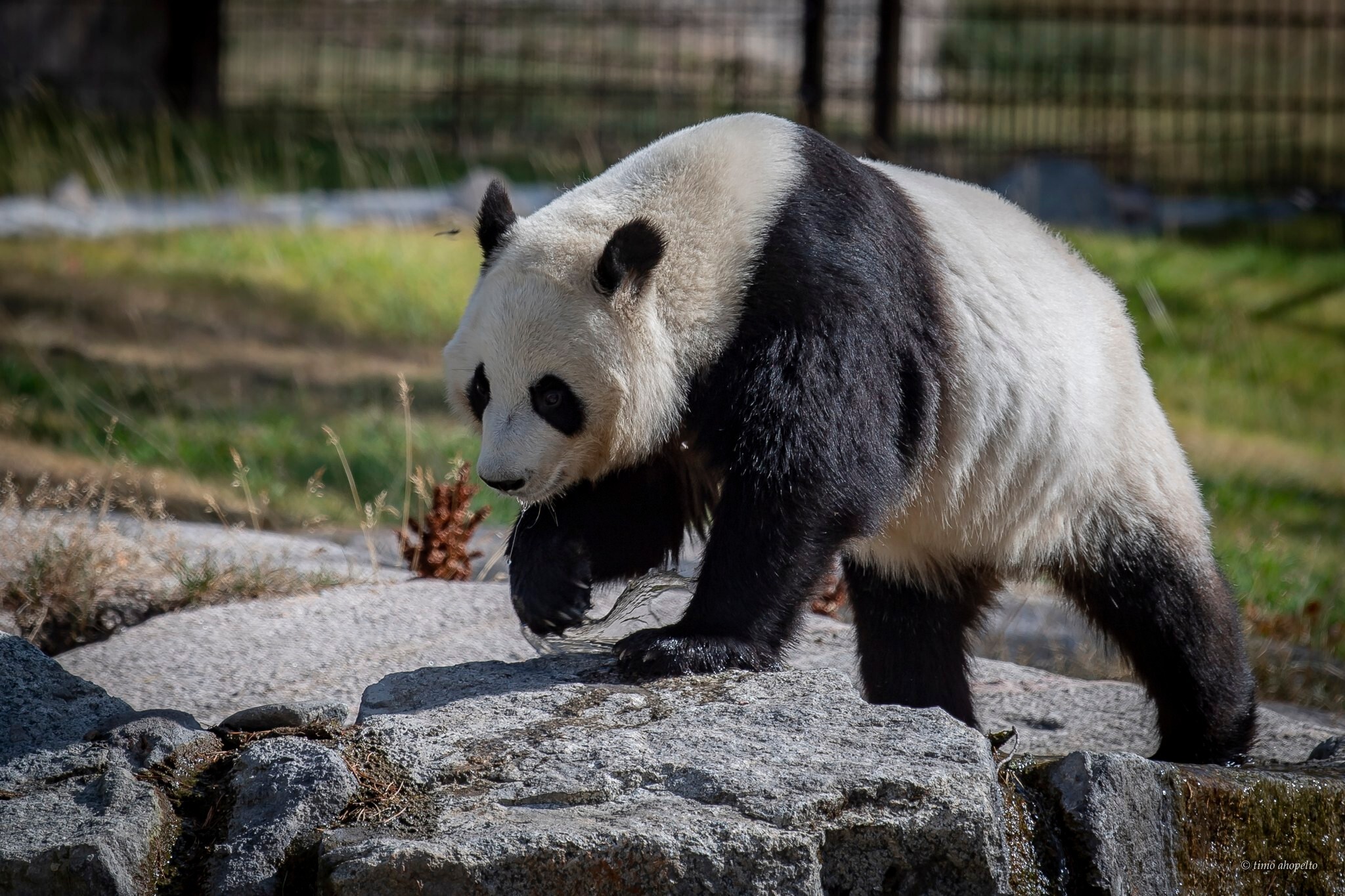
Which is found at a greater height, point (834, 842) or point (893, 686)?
point (834, 842)

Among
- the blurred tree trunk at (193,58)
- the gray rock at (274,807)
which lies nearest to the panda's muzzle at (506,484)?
the gray rock at (274,807)

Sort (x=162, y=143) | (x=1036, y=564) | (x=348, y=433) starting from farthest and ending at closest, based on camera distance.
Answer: (x=162, y=143) → (x=348, y=433) → (x=1036, y=564)

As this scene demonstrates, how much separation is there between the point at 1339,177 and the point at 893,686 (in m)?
10.2

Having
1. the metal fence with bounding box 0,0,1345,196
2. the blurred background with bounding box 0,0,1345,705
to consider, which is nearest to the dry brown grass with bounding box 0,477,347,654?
the blurred background with bounding box 0,0,1345,705

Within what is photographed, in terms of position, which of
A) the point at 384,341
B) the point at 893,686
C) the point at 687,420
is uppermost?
the point at 687,420

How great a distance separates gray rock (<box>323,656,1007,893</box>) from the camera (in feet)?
7.85

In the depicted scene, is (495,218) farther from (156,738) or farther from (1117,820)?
(1117,820)

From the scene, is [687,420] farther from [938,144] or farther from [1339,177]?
[1339,177]

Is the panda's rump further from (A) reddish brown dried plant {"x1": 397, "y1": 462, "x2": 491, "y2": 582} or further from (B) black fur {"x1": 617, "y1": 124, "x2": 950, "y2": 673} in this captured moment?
(A) reddish brown dried plant {"x1": 397, "y1": 462, "x2": 491, "y2": 582}

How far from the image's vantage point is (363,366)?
846cm

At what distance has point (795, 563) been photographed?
3086mm

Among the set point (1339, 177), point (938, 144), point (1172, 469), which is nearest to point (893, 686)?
point (1172, 469)

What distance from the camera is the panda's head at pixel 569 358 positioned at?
3127 mm

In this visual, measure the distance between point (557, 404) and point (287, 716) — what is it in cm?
89
